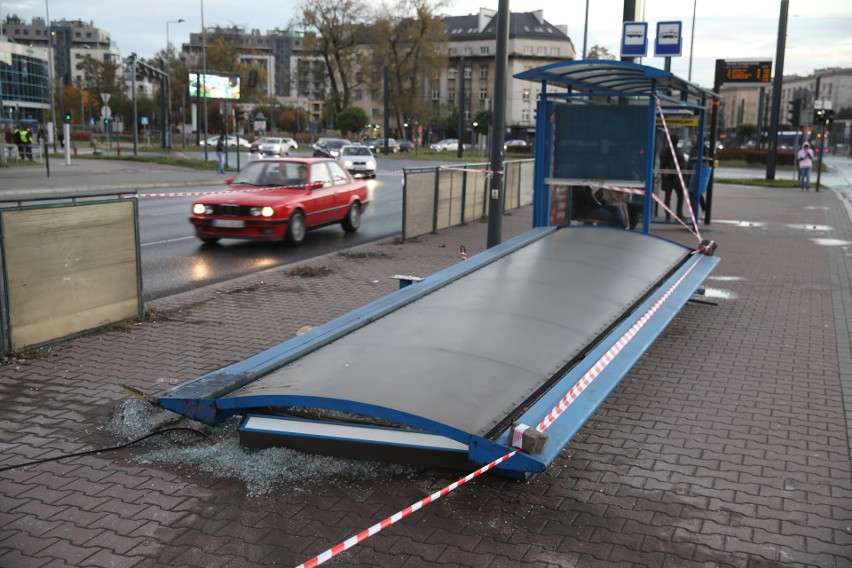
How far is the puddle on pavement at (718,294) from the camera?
10531 millimetres

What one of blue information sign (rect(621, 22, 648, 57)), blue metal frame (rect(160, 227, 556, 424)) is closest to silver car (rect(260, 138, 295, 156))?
blue information sign (rect(621, 22, 648, 57))

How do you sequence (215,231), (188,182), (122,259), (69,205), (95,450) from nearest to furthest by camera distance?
(95,450)
(69,205)
(122,259)
(215,231)
(188,182)

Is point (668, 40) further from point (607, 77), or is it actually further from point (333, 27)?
point (333, 27)

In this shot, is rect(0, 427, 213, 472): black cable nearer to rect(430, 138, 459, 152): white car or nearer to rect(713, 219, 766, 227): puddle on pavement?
rect(713, 219, 766, 227): puddle on pavement

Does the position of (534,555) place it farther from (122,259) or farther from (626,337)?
(122,259)

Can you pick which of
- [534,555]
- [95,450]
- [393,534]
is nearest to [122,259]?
[95,450]

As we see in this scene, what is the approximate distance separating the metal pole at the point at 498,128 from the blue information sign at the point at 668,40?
22.0 ft

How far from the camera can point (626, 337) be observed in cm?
645

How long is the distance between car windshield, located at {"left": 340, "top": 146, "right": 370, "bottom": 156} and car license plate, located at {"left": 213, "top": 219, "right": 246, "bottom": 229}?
23858mm

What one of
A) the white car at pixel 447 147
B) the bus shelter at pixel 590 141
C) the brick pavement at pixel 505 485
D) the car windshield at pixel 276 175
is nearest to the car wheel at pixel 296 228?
the car windshield at pixel 276 175

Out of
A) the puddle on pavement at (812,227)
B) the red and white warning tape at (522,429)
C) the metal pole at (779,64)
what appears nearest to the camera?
the red and white warning tape at (522,429)

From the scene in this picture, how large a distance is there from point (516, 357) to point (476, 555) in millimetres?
1832

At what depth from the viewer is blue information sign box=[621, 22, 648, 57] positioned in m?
16.4

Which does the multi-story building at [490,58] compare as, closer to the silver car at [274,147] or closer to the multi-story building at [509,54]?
the multi-story building at [509,54]
